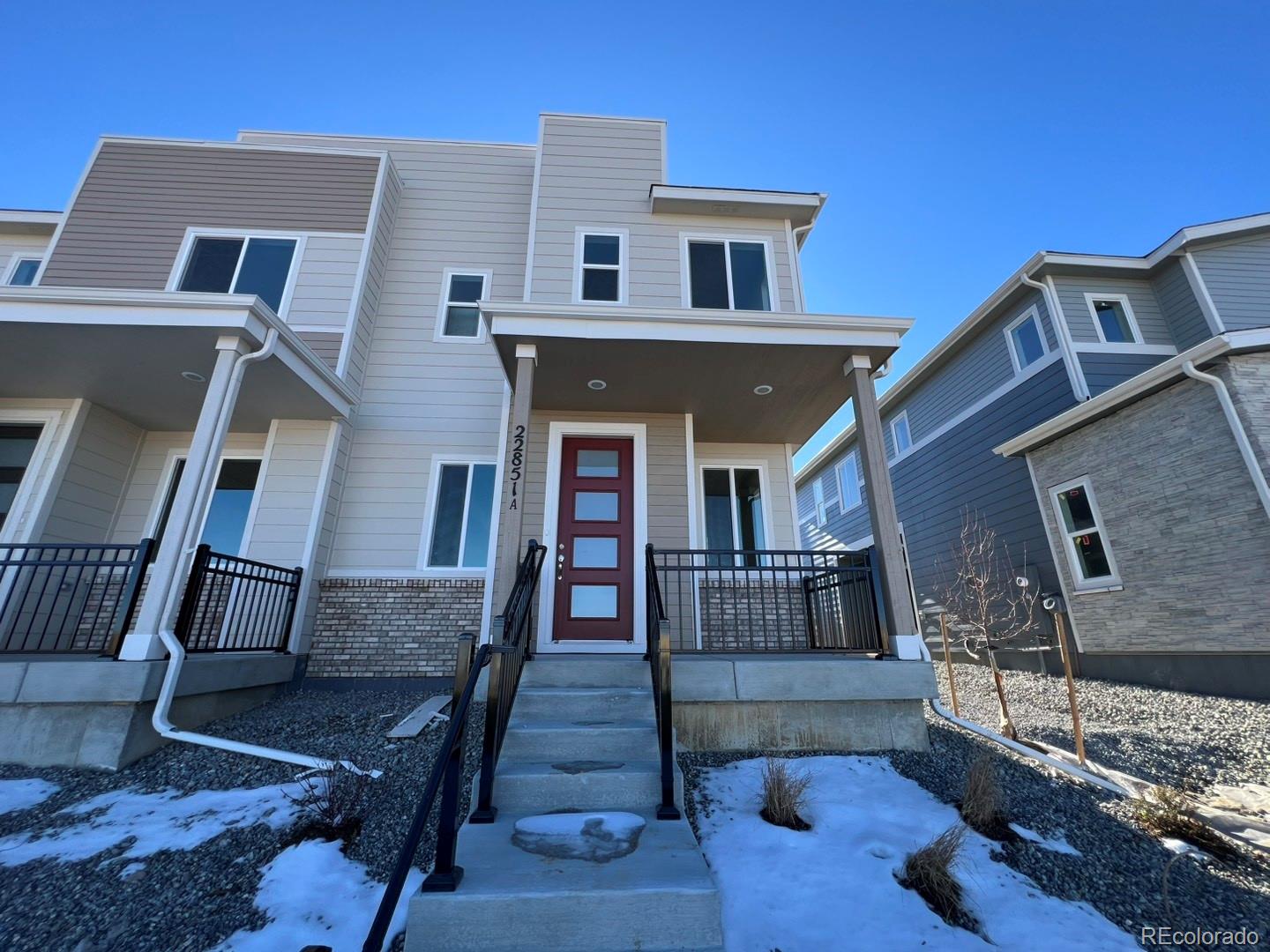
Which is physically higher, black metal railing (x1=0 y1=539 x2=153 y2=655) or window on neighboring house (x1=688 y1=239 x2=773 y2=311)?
window on neighboring house (x1=688 y1=239 x2=773 y2=311)

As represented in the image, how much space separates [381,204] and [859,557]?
25.8ft

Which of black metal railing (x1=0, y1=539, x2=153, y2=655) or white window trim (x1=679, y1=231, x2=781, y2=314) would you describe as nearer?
black metal railing (x1=0, y1=539, x2=153, y2=655)

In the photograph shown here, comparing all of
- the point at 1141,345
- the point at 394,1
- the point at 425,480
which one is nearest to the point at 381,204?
the point at 394,1

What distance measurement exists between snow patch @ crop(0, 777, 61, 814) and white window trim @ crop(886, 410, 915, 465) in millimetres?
14005

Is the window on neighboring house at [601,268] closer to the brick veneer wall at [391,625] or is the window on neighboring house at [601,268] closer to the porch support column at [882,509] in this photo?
the porch support column at [882,509]

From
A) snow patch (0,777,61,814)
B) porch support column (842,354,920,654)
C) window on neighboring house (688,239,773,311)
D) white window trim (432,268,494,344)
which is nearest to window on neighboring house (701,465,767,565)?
porch support column (842,354,920,654)

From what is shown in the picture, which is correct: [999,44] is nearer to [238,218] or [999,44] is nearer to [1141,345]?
[1141,345]

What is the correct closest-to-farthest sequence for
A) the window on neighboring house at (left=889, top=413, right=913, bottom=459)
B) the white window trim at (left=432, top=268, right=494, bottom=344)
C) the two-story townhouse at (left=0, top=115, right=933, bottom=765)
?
the two-story townhouse at (left=0, top=115, right=933, bottom=765)
the white window trim at (left=432, top=268, right=494, bottom=344)
the window on neighboring house at (left=889, top=413, right=913, bottom=459)

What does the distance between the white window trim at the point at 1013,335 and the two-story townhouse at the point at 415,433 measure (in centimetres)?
506

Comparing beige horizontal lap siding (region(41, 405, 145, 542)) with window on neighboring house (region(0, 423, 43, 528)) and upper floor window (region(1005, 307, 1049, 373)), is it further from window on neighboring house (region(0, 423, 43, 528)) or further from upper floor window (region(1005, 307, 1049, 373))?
upper floor window (region(1005, 307, 1049, 373))

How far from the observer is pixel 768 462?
7.28 m

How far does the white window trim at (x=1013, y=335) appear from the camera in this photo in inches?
365

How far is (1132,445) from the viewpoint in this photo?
7297 millimetres

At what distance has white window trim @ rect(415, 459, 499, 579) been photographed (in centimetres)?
628
